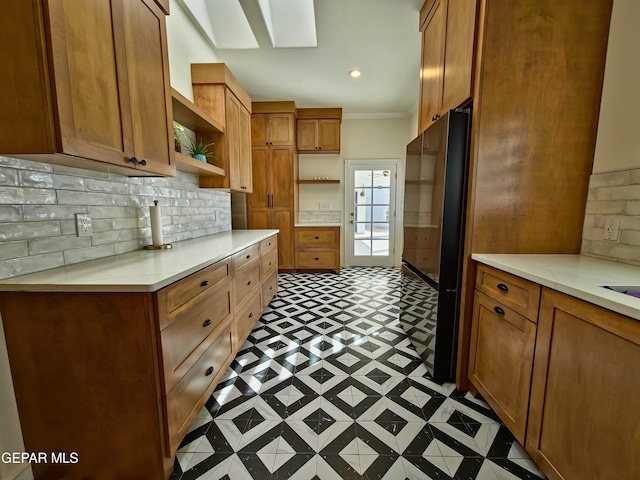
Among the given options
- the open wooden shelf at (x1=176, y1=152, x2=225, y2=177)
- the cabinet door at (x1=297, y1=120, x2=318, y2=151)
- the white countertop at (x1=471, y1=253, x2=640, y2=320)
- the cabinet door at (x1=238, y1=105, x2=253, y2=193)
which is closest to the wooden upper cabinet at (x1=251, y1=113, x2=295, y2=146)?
the cabinet door at (x1=297, y1=120, x2=318, y2=151)

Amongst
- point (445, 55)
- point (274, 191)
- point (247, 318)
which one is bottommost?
point (247, 318)

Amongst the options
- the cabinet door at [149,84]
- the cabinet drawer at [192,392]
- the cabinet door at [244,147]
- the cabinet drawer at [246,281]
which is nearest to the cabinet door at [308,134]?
the cabinet door at [244,147]

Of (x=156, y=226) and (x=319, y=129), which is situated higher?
(x=319, y=129)

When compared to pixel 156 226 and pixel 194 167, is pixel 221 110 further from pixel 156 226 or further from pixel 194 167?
pixel 156 226

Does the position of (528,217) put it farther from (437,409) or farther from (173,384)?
(173,384)

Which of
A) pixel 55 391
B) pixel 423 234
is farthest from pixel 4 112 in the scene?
pixel 423 234

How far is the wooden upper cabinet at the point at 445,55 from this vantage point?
1.51m

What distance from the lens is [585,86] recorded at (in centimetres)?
142

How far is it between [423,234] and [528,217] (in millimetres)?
604

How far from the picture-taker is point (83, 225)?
1337mm

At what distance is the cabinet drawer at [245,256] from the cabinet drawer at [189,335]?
0.87 ft

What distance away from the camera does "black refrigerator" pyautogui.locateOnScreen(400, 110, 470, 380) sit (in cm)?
156

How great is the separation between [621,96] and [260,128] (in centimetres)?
389

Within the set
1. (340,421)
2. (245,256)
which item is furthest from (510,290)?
(245,256)
